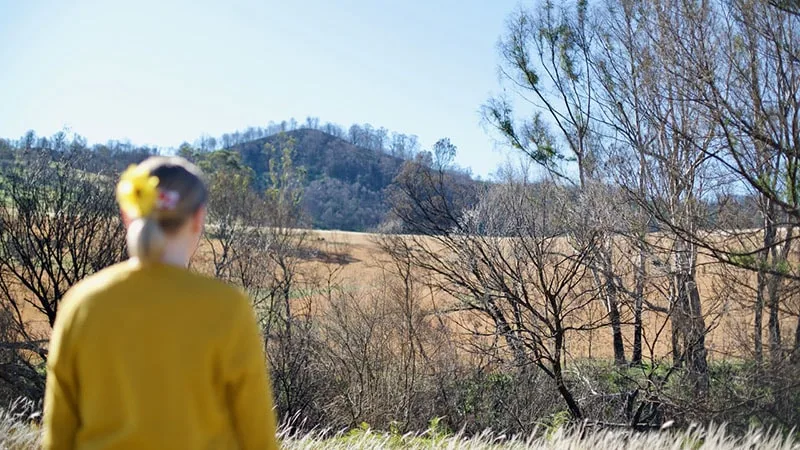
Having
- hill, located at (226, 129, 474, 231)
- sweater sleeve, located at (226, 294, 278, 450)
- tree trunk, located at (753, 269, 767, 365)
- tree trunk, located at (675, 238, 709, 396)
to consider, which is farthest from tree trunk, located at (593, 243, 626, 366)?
hill, located at (226, 129, 474, 231)

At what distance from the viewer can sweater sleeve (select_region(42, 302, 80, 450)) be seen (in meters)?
1.97

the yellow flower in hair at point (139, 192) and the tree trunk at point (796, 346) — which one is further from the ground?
the yellow flower in hair at point (139, 192)

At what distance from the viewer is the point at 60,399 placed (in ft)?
6.55

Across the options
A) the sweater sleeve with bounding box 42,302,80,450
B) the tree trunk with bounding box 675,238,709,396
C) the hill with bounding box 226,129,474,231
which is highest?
the hill with bounding box 226,129,474,231

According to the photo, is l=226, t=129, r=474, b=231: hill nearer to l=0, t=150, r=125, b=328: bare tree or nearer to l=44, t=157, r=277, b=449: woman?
l=0, t=150, r=125, b=328: bare tree

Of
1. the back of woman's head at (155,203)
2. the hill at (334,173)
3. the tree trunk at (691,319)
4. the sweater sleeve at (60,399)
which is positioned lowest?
the tree trunk at (691,319)

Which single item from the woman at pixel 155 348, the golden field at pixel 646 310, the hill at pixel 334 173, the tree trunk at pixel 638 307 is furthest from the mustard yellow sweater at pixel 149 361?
the hill at pixel 334 173

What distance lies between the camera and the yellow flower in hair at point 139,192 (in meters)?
1.95

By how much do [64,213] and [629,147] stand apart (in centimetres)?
1330

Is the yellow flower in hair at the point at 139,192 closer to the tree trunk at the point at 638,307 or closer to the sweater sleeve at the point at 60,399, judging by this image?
the sweater sleeve at the point at 60,399

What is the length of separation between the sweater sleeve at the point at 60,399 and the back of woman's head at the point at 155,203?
0.28m

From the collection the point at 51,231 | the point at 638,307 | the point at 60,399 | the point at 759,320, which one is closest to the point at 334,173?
the point at 51,231

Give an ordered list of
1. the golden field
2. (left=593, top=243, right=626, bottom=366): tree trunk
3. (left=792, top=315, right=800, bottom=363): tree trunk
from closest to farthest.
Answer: (left=792, top=315, right=800, bottom=363): tree trunk, the golden field, (left=593, top=243, right=626, bottom=366): tree trunk

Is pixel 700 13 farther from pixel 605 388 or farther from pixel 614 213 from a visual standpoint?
pixel 605 388
